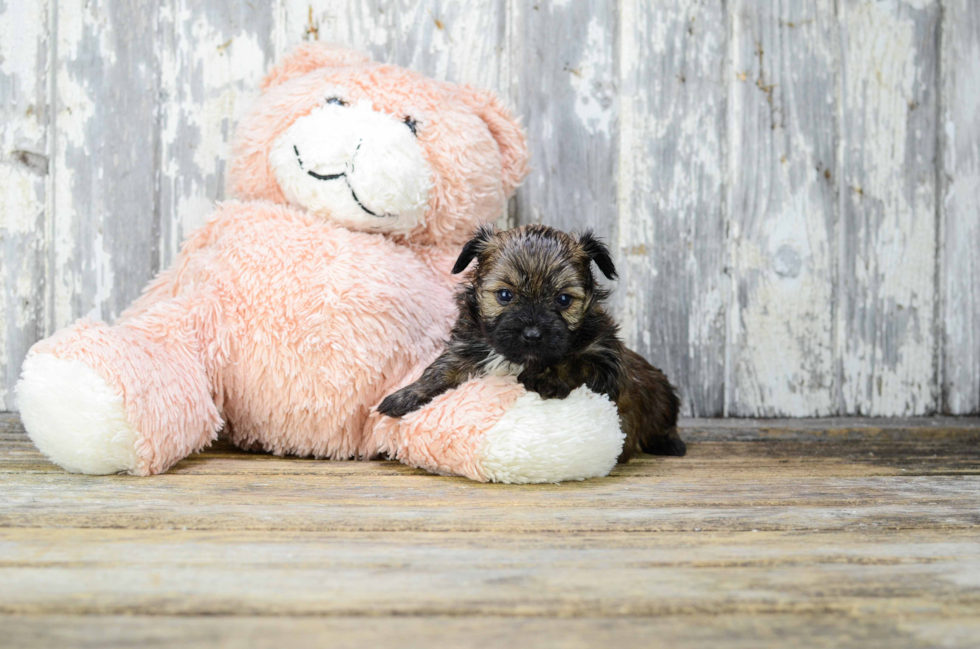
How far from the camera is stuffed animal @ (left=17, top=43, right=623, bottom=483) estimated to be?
1719 millimetres

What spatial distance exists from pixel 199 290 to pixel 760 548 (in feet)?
5.34

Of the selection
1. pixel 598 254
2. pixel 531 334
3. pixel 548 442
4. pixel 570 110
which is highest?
pixel 570 110

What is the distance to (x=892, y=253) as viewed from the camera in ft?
8.80

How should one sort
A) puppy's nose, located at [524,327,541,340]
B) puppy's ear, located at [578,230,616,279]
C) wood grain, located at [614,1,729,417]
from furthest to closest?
wood grain, located at [614,1,729,417]
puppy's ear, located at [578,230,616,279]
puppy's nose, located at [524,327,541,340]

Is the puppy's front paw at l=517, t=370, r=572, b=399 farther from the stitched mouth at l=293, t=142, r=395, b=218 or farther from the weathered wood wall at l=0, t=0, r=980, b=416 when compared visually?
the weathered wood wall at l=0, t=0, r=980, b=416

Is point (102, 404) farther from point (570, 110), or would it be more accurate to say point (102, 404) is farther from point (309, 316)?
point (570, 110)

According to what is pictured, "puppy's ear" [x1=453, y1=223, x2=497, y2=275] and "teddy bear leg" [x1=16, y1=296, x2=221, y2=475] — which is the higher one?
"puppy's ear" [x1=453, y1=223, x2=497, y2=275]

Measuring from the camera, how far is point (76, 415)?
1.67 meters

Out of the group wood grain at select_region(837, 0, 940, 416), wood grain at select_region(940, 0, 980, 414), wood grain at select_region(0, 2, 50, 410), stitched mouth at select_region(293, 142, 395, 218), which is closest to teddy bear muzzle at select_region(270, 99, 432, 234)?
stitched mouth at select_region(293, 142, 395, 218)

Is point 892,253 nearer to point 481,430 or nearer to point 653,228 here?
point 653,228

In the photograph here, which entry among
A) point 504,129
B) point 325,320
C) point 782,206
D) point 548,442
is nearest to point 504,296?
point 548,442

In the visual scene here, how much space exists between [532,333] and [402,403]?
17.3 inches

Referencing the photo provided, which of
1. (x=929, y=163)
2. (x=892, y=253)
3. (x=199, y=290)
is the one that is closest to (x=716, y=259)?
(x=892, y=253)

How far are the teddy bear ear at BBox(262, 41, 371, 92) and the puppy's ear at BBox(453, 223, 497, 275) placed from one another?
786 mm
